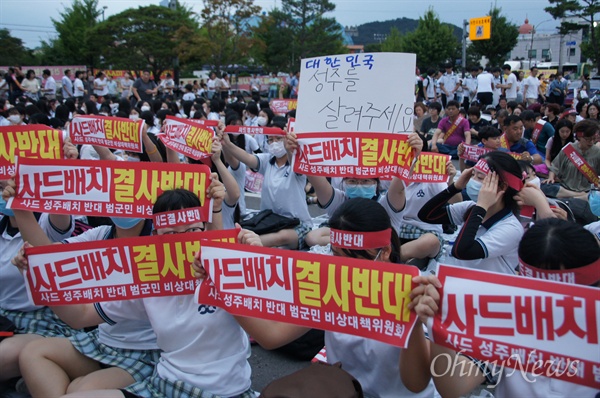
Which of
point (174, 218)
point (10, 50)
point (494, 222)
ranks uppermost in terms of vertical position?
point (10, 50)

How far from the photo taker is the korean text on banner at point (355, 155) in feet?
12.8

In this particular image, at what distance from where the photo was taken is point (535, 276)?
2332 mm

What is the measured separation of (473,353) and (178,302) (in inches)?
60.6

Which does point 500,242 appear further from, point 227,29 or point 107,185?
point 227,29

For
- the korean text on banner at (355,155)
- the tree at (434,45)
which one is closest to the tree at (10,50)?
the tree at (434,45)

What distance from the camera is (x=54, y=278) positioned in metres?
2.91

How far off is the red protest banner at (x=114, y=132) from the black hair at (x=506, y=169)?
3.27 m

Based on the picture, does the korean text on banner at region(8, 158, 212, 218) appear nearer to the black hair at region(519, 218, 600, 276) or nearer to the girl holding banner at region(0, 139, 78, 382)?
the girl holding banner at region(0, 139, 78, 382)

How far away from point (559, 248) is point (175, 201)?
1990mm

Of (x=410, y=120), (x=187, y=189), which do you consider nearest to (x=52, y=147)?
(x=187, y=189)

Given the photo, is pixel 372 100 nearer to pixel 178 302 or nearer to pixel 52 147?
pixel 178 302

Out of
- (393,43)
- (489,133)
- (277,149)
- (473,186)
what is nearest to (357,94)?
(473,186)

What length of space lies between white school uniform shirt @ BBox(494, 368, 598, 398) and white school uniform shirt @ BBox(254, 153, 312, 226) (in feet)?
12.2

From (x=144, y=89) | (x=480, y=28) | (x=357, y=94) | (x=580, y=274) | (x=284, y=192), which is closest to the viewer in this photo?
(x=580, y=274)
